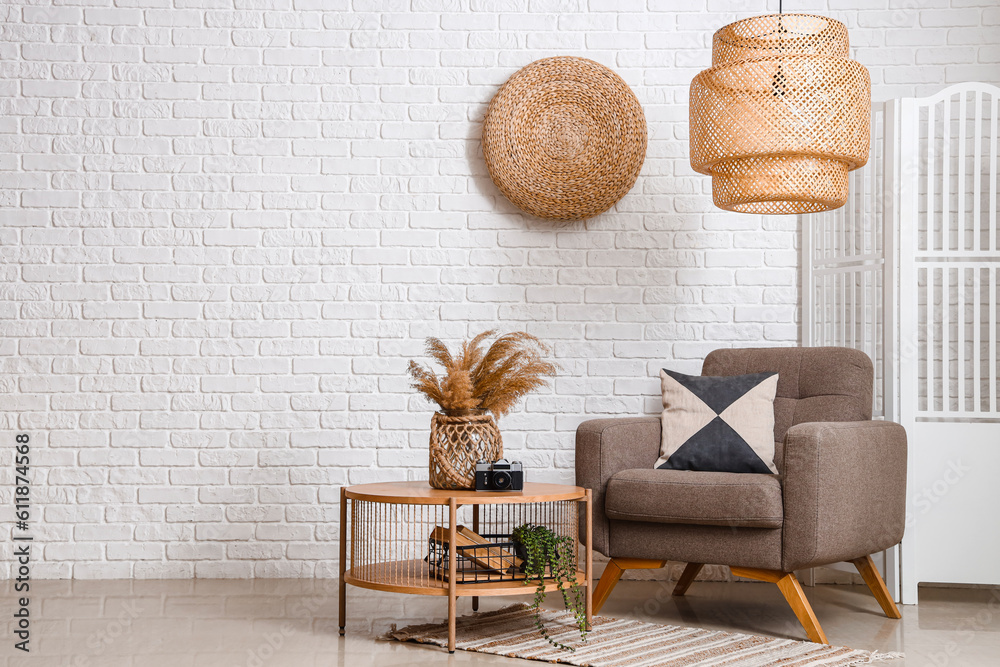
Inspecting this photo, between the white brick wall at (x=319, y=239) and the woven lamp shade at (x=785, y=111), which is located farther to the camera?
the white brick wall at (x=319, y=239)

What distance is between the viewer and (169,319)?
342 cm

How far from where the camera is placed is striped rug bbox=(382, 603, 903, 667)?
7.39 ft

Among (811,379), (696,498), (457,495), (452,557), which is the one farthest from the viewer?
(811,379)

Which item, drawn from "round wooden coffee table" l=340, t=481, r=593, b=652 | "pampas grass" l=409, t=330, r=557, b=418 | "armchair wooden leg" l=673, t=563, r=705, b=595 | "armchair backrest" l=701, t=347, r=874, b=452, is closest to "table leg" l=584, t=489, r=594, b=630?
"round wooden coffee table" l=340, t=481, r=593, b=652

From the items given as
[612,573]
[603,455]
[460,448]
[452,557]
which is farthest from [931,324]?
[452,557]

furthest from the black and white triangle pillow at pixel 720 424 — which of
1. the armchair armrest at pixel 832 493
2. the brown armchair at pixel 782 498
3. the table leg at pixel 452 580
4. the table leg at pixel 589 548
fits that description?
the table leg at pixel 452 580

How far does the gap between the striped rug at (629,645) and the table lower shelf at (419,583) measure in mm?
156

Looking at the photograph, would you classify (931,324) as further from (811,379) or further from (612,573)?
(612,573)

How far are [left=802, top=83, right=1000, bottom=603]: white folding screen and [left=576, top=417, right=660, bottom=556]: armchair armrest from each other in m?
0.92

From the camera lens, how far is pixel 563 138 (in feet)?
11.1

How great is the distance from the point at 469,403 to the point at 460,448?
0.14 metres

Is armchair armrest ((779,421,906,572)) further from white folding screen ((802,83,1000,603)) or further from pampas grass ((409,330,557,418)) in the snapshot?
pampas grass ((409,330,557,418))

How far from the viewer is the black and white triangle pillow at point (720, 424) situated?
2.79 meters

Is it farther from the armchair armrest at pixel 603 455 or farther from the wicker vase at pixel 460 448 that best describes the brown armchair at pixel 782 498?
the wicker vase at pixel 460 448
